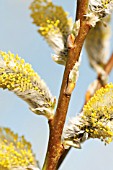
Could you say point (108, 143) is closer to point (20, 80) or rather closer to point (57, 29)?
point (20, 80)

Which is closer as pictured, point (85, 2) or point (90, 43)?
point (85, 2)

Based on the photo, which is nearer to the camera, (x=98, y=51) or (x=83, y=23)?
(x=83, y=23)

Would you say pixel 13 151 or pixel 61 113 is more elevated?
pixel 61 113

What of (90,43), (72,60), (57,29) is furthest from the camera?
(90,43)

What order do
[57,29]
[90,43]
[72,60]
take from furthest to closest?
[90,43], [57,29], [72,60]

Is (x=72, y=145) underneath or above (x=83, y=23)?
underneath

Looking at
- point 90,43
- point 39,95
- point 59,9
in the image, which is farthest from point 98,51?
point 39,95

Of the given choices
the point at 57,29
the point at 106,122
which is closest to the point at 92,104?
the point at 106,122

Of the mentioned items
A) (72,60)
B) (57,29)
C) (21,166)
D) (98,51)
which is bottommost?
(21,166)

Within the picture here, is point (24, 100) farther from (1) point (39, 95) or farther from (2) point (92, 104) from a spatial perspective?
(2) point (92, 104)
